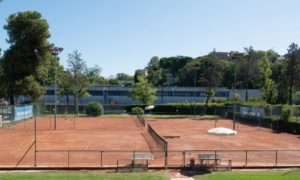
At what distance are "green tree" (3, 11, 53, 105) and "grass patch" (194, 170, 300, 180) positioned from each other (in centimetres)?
4422

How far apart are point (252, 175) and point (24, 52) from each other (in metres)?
48.4

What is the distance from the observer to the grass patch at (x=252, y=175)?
13.7 meters

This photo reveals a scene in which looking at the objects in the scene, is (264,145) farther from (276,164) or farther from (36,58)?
(36,58)

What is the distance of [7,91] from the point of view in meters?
50.3

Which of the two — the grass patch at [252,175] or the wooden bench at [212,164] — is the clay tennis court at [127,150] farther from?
the grass patch at [252,175]

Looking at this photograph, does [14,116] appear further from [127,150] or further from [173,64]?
[173,64]

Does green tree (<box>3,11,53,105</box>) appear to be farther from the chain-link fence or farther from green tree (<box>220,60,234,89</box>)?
green tree (<box>220,60,234,89</box>)

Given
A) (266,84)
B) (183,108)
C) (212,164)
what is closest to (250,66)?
(266,84)

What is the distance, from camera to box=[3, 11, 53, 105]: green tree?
50281 mm

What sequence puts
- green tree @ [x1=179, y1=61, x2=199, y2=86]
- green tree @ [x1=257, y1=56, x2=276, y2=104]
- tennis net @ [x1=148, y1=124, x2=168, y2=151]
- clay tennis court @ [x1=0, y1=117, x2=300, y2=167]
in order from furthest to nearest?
green tree @ [x1=179, y1=61, x2=199, y2=86], green tree @ [x1=257, y1=56, x2=276, y2=104], clay tennis court @ [x1=0, y1=117, x2=300, y2=167], tennis net @ [x1=148, y1=124, x2=168, y2=151]

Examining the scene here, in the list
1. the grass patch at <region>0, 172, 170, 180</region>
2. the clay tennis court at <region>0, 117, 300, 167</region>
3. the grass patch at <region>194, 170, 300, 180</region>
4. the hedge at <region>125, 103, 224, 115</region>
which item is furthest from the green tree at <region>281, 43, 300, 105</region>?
the grass patch at <region>0, 172, 170, 180</region>

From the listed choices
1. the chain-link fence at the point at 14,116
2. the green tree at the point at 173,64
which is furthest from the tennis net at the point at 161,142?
the green tree at the point at 173,64

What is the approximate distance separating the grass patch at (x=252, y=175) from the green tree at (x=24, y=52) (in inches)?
1741

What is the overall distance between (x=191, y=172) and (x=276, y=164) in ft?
18.9
